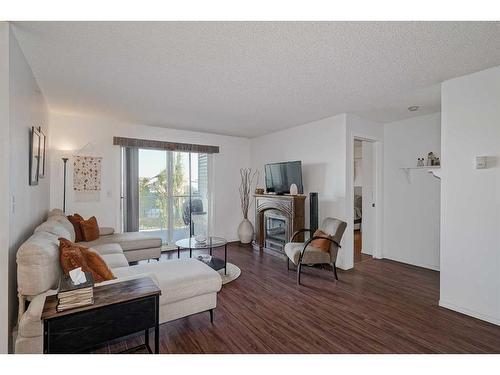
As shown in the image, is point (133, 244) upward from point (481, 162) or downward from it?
downward

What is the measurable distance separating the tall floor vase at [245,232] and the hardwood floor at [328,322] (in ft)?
6.60

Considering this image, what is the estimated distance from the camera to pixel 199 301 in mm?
2326

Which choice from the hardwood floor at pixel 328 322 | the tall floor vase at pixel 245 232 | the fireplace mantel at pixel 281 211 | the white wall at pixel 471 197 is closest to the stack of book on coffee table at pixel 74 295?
the hardwood floor at pixel 328 322

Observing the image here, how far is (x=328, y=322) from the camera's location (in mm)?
2410

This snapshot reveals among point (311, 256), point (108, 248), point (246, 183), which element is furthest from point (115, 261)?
point (246, 183)

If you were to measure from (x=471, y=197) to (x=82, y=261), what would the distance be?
3.64m

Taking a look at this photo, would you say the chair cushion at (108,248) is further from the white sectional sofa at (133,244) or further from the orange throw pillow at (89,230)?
the orange throw pillow at (89,230)

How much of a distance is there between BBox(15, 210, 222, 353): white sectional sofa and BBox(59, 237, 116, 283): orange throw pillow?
0.06 m

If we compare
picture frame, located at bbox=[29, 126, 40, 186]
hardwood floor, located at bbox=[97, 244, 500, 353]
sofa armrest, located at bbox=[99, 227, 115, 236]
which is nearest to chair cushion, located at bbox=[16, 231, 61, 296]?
hardwood floor, located at bbox=[97, 244, 500, 353]

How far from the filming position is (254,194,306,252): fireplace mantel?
4367 millimetres

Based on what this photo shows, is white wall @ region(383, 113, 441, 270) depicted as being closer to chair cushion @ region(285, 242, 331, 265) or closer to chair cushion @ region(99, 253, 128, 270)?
chair cushion @ region(285, 242, 331, 265)

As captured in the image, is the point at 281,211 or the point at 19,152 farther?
the point at 281,211

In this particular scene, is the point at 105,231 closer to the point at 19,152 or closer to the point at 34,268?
the point at 19,152
